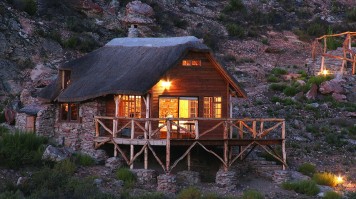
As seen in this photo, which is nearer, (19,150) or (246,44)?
(19,150)

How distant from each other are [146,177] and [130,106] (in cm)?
408

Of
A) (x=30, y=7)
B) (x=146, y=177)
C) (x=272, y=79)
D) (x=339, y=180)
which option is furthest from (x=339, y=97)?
(x=30, y=7)

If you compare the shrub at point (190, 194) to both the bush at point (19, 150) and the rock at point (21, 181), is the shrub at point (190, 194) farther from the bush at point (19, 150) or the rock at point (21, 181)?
the bush at point (19, 150)

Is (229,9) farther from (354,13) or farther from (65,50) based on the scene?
(65,50)

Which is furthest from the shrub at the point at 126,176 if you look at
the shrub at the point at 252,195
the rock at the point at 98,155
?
the shrub at the point at 252,195

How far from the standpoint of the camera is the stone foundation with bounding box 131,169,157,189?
27.2 meters

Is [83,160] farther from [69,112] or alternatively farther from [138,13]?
[138,13]

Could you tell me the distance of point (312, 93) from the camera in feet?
140

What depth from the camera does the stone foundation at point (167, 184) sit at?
26.6 metres

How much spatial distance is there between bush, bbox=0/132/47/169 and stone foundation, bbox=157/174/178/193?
17.1ft

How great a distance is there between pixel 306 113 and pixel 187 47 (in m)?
13.4

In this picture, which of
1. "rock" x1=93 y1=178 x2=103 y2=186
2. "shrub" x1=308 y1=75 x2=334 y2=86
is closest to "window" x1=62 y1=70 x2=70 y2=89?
"rock" x1=93 y1=178 x2=103 y2=186

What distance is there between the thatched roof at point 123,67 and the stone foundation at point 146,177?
10.4ft

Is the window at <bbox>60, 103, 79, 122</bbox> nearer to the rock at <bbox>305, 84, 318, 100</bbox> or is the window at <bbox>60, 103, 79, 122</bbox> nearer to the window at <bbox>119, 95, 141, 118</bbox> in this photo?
the window at <bbox>119, 95, 141, 118</bbox>
